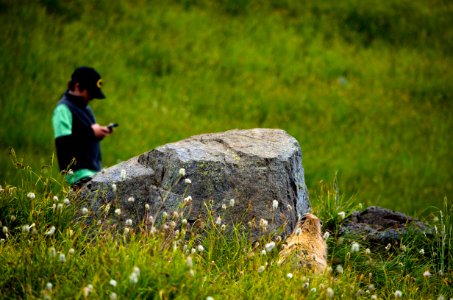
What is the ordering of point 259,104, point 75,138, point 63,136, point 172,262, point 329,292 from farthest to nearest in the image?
1. point 259,104
2. point 75,138
3. point 63,136
4. point 172,262
5. point 329,292

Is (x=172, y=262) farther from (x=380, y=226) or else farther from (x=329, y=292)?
(x=380, y=226)

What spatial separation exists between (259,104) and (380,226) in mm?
10421

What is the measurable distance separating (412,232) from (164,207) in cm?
285

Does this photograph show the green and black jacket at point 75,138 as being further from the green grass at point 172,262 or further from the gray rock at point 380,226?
the gray rock at point 380,226

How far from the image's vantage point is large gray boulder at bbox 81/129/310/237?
6.16 m

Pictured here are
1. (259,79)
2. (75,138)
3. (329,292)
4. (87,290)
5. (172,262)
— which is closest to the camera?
(87,290)

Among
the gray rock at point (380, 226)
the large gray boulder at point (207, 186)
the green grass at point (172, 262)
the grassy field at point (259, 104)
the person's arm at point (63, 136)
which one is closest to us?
the green grass at point (172, 262)

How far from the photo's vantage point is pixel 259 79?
18641mm

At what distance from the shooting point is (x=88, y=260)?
5012 mm

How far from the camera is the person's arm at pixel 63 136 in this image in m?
7.91

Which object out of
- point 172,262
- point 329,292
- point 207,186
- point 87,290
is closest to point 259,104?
point 207,186

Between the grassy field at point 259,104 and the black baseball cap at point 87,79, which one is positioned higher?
the black baseball cap at point 87,79

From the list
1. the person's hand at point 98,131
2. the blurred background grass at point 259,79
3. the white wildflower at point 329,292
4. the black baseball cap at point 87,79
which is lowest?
the blurred background grass at point 259,79

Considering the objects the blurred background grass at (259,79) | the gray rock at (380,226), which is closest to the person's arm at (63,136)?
the gray rock at (380,226)
